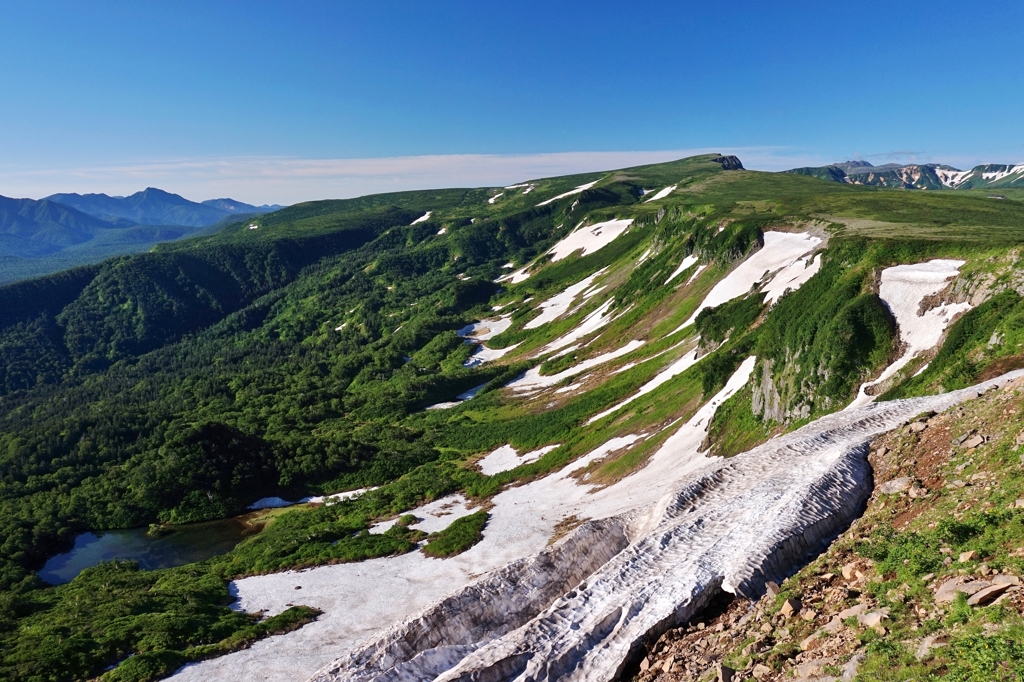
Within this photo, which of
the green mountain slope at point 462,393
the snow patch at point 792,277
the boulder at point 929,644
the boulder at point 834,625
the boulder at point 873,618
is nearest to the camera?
the boulder at point 929,644

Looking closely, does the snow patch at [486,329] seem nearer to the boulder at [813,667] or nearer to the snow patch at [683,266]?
the snow patch at [683,266]

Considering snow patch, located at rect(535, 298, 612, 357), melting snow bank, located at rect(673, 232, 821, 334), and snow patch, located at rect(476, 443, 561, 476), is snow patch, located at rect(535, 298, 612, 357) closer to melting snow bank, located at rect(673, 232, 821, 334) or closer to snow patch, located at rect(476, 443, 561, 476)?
melting snow bank, located at rect(673, 232, 821, 334)

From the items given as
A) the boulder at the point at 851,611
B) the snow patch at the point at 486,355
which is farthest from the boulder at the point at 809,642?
the snow patch at the point at 486,355

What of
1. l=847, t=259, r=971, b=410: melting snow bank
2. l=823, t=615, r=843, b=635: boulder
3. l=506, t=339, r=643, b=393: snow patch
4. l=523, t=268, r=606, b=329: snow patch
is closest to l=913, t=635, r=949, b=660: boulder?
l=823, t=615, r=843, b=635: boulder

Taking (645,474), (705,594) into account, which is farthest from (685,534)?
(645,474)

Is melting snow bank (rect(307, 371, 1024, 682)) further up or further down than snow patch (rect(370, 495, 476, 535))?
further up

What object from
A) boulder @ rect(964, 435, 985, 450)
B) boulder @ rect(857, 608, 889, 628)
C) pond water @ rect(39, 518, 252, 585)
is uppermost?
boulder @ rect(964, 435, 985, 450)

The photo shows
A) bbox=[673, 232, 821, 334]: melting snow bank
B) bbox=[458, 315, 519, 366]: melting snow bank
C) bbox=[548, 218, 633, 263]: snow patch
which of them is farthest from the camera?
bbox=[548, 218, 633, 263]: snow patch

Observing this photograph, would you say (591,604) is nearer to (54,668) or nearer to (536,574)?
(536,574)
